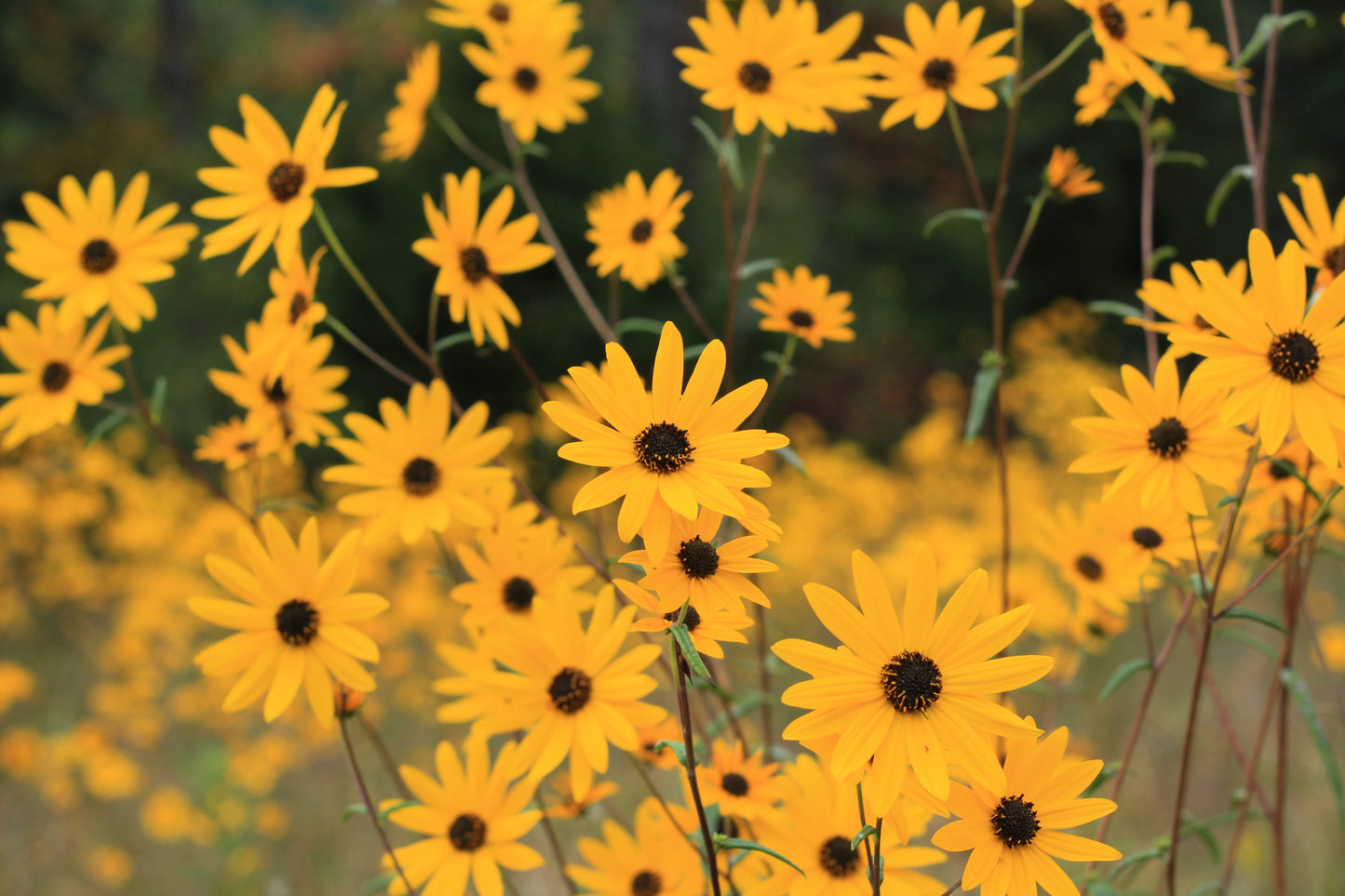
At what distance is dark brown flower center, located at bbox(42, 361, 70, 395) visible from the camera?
62.8 inches

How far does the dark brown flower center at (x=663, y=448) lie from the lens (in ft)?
3.29

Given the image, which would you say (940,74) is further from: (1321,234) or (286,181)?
(286,181)

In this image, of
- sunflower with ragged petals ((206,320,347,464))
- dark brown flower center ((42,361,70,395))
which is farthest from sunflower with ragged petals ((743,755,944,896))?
dark brown flower center ((42,361,70,395))

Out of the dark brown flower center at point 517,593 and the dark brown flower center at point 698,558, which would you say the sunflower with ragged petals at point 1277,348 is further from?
the dark brown flower center at point 517,593

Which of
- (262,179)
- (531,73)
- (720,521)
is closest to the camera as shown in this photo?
(720,521)

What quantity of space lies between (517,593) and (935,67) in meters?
1.18

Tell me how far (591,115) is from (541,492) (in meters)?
3.03

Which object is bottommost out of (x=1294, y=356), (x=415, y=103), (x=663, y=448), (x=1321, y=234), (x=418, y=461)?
(x=663, y=448)

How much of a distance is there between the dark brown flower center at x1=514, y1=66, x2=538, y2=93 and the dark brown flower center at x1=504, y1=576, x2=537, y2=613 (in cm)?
109

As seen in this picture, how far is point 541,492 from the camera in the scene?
7.48 m

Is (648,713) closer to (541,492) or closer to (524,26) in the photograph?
(524,26)

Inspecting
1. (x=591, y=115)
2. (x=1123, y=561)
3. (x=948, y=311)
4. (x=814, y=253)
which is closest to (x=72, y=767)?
(x=1123, y=561)

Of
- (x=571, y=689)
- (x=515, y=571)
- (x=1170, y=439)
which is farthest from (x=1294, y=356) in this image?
(x=515, y=571)

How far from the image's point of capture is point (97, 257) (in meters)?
1.56
